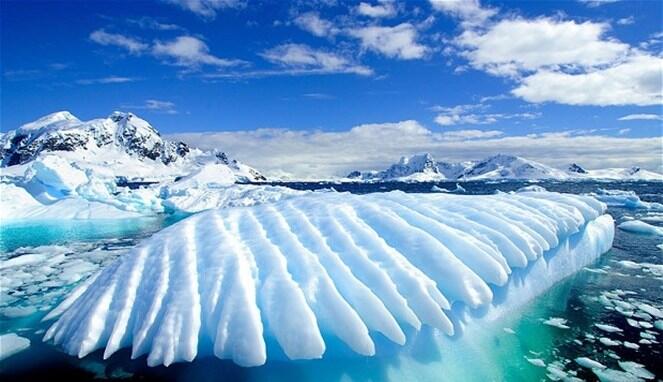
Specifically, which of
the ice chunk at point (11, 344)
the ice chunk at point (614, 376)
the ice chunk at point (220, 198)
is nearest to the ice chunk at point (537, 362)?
the ice chunk at point (614, 376)

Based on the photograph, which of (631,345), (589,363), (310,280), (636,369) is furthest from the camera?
(631,345)

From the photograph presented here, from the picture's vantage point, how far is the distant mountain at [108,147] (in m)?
163

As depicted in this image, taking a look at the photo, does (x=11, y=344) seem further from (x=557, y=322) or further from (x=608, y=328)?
(x=608, y=328)

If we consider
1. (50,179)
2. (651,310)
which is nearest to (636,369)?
(651,310)

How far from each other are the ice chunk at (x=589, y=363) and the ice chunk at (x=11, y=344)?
7.24 metres

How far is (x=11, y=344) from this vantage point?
18.9 ft

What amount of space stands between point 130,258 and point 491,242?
5.37m

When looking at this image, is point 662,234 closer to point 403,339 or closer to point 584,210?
point 584,210

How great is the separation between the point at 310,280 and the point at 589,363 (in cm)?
371

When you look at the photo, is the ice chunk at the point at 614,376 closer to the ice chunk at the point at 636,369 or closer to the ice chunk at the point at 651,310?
the ice chunk at the point at 636,369

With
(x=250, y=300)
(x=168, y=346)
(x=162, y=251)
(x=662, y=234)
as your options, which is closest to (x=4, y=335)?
(x=162, y=251)

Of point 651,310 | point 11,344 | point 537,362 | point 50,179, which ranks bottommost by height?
point 651,310

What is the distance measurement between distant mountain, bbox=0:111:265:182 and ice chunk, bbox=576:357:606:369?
157 m

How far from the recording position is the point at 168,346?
4320 millimetres
